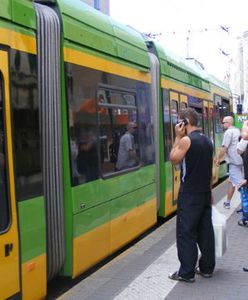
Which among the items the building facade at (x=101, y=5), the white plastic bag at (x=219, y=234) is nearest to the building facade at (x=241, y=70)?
the building facade at (x=101, y=5)

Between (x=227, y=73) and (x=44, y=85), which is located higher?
(x=227, y=73)

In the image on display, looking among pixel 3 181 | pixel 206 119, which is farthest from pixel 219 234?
pixel 206 119

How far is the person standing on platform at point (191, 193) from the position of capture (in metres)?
5.71

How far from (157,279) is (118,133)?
6.43 ft

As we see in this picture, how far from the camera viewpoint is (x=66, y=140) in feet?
17.6

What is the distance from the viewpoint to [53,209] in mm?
5117

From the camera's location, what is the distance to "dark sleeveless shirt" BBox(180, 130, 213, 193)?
18.7ft

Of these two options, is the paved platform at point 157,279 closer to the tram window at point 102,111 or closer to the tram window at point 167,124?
the tram window at point 102,111

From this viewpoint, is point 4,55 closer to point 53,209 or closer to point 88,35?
point 53,209

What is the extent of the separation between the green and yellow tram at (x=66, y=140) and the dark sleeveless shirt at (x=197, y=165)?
992mm

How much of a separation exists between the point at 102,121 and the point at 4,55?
2.30 meters

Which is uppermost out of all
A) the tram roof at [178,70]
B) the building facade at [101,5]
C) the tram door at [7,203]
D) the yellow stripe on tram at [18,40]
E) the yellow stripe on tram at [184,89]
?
the building facade at [101,5]

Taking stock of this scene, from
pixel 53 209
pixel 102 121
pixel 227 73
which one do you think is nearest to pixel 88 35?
pixel 102 121

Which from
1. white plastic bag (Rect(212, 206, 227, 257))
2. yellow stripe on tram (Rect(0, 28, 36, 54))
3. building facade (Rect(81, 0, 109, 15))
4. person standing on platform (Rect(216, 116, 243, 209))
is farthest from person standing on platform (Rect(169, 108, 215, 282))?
building facade (Rect(81, 0, 109, 15))
